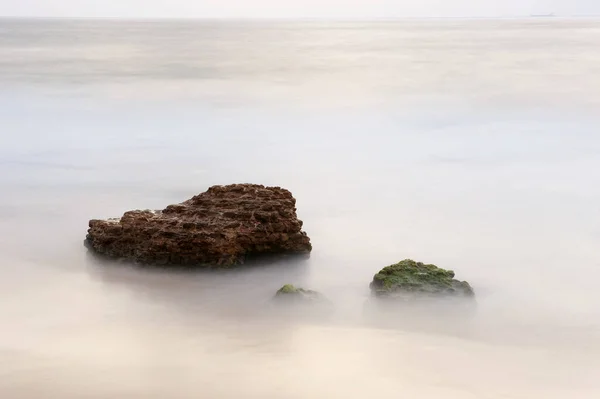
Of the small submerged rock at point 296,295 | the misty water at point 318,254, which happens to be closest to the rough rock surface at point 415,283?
the misty water at point 318,254

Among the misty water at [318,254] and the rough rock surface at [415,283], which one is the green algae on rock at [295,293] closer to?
the misty water at [318,254]

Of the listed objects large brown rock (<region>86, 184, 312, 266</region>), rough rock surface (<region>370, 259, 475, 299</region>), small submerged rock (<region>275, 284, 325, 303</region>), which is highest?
large brown rock (<region>86, 184, 312, 266</region>)

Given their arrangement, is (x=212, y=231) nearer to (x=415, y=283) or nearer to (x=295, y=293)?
(x=295, y=293)

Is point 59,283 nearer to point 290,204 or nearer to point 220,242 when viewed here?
point 220,242

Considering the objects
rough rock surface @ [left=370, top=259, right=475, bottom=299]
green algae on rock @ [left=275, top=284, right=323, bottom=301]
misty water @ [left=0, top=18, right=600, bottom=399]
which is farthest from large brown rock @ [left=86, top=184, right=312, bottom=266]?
rough rock surface @ [left=370, top=259, right=475, bottom=299]

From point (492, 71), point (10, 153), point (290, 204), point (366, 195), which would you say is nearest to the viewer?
point (290, 204)

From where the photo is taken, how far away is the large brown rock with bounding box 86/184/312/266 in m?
4.83

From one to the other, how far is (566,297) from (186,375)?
2.25 m

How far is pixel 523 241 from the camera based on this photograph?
5781 mm

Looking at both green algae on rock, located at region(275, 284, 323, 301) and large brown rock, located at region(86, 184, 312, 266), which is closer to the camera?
green algae on rock, located at region(275, 284, 323, 301)

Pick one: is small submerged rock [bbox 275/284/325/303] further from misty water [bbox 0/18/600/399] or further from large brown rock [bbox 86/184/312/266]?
large brown rock [bbox 86/184/312/266]

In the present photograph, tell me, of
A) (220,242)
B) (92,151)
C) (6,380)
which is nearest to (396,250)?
(220,242)

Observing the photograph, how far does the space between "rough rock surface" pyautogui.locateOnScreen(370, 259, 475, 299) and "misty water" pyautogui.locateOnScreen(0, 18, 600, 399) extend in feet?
0.40

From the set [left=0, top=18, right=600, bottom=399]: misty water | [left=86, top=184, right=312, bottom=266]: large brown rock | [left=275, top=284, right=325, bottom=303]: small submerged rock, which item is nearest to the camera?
[left=0, top=18, right=600, bottom=399]: misty water
